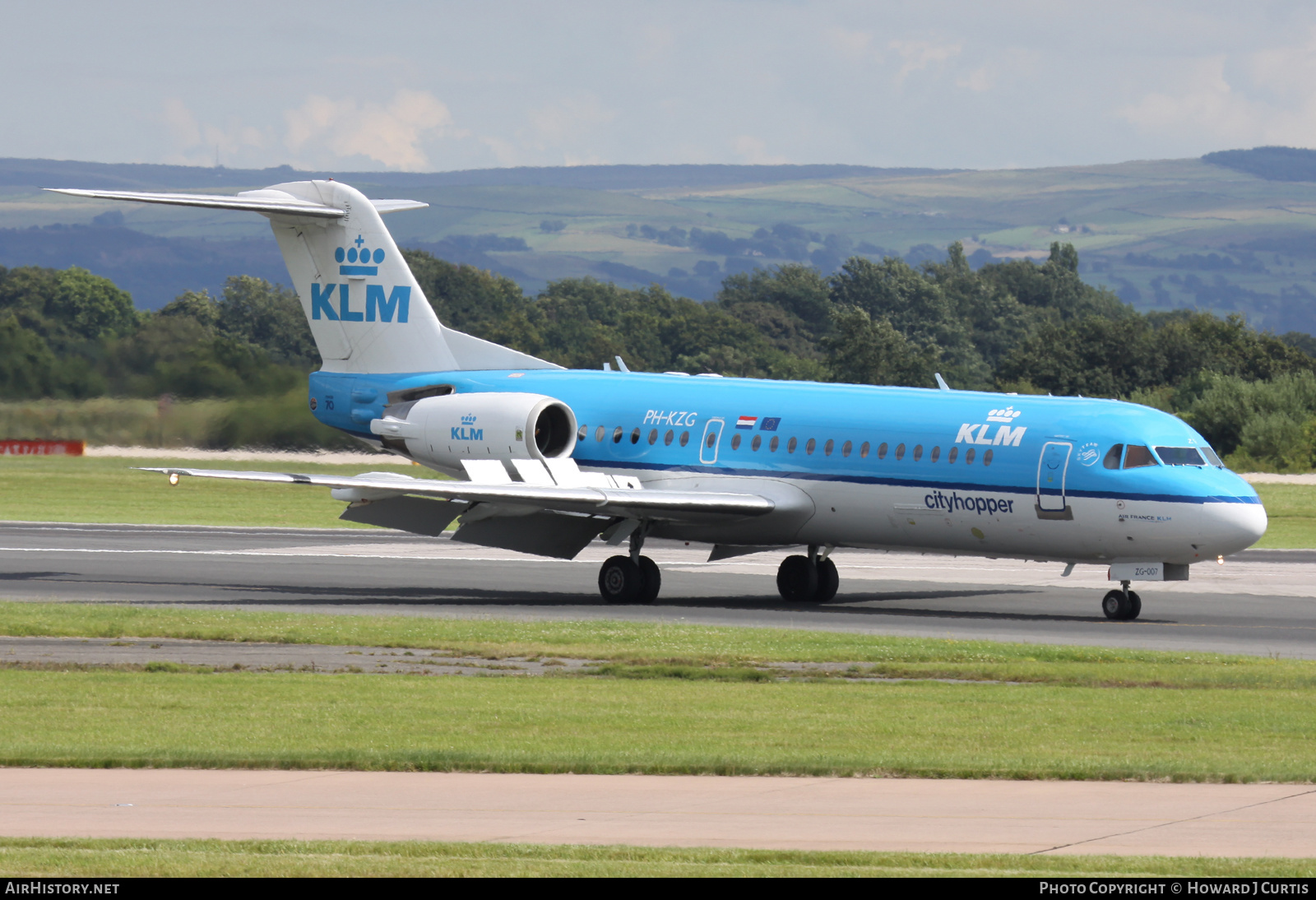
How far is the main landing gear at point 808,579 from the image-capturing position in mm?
33188

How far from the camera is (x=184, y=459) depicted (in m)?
56.2

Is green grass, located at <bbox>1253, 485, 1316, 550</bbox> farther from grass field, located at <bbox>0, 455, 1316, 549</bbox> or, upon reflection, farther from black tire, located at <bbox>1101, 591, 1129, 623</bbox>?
black tire, located at <bbox>1101, 591, 1129, 623</bbox>

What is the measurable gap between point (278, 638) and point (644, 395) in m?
12.0

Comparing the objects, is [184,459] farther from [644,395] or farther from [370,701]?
[370,701]

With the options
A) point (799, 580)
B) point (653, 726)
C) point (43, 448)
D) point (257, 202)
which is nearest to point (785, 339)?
point (43, 448)

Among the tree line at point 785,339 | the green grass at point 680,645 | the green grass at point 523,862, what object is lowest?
the green grass at point 680,645

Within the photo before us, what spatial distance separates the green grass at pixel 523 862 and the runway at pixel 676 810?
295 millimetres

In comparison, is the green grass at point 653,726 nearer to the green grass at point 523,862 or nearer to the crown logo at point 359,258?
the green grass at point 523,862

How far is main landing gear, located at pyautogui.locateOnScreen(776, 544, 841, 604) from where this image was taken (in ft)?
109

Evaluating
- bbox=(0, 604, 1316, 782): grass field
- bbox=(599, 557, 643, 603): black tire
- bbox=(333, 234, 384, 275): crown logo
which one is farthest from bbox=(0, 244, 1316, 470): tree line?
bbox=(0, 604, 1316, 782): grass field

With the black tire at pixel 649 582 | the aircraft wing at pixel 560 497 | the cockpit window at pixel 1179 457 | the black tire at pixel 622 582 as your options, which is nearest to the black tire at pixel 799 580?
the aircraft wing at pixel 560 497

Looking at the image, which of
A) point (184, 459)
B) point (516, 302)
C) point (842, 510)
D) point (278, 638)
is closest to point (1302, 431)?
point (184, 459)

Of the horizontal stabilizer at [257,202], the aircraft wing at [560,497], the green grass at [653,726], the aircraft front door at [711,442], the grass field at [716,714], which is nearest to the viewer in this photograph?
the green grass at [653,726]

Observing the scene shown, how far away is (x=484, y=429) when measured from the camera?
3481 centimetres
